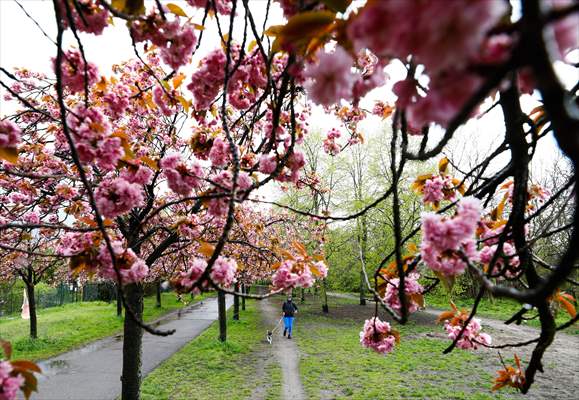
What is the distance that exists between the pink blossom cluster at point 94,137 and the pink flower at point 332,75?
46.0 inches

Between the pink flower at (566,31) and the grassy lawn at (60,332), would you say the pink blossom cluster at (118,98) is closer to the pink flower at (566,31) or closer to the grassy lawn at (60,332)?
the pink flower at (566,31)

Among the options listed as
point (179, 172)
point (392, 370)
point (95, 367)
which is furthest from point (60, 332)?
point (179, 172)

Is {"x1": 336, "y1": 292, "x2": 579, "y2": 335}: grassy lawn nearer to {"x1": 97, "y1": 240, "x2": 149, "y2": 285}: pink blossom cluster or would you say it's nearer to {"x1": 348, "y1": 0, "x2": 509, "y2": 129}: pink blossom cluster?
{"x1": 97, "y1": 240, "x2": 149, "y2": 285}: pink blossom cluster

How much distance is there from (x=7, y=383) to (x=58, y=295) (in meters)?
28.6

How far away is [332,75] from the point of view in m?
0.78

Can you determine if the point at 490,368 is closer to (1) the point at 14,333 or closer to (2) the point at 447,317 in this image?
(2) the point at 447,317

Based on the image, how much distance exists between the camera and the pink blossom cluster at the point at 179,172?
6.53ft

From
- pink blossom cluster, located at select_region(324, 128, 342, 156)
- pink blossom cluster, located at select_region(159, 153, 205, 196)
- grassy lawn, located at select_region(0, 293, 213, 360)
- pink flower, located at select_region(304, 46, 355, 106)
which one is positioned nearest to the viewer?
pink flower, located at select_region(304, 46, 355, 106)

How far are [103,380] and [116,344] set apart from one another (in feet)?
13.8

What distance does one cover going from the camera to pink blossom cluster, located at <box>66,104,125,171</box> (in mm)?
1559

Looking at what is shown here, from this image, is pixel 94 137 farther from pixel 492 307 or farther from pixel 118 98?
pixel 492 307

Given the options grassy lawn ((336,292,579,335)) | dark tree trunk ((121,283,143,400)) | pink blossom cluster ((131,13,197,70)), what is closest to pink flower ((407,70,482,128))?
pink blossom cluster ((131,13,197,70))

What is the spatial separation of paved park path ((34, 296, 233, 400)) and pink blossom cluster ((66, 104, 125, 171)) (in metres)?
4.30

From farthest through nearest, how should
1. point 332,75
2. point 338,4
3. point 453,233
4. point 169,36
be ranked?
point 169,36 < point 453,233 < point 338,4 < point 332,75
